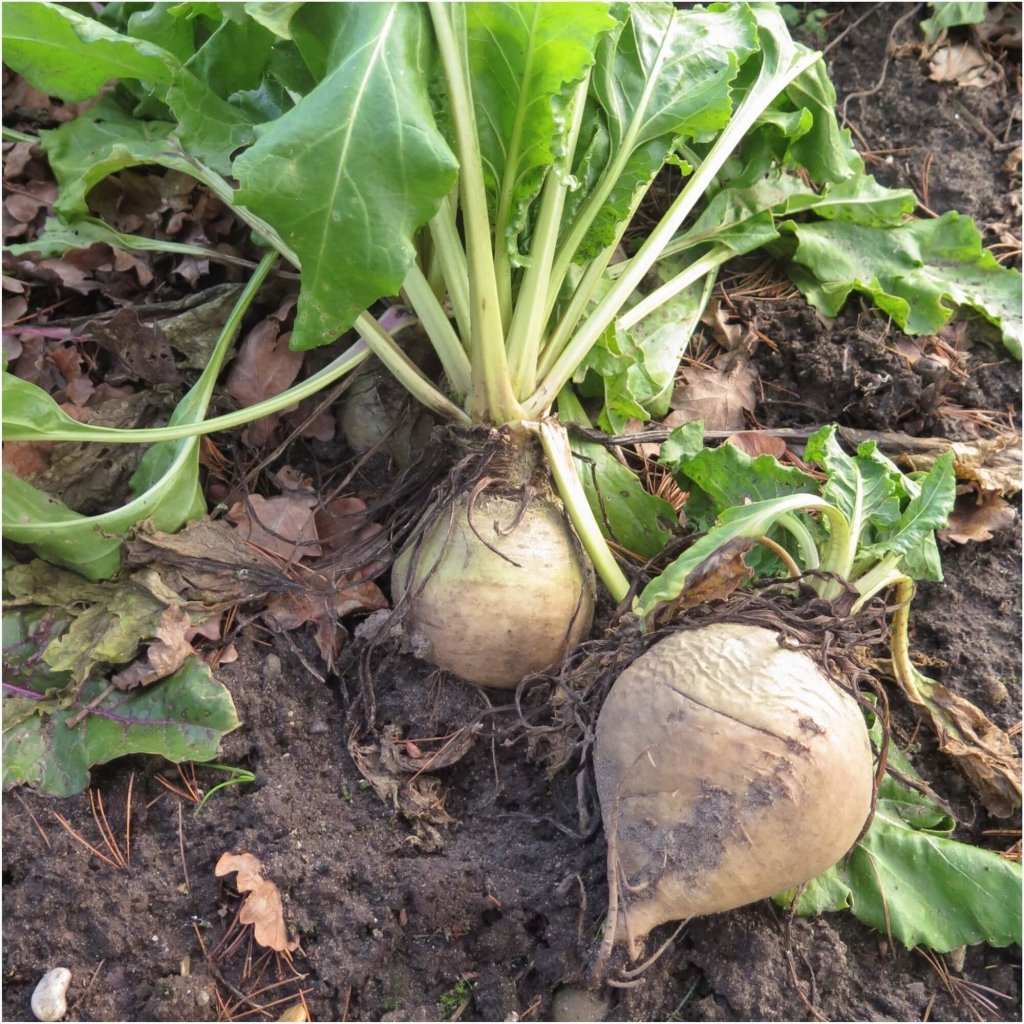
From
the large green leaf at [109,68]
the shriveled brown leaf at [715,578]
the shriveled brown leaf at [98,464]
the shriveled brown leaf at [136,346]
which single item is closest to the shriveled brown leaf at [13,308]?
the shriveled brown leaf at [136,346]

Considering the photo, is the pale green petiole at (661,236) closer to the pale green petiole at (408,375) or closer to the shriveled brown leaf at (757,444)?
the pale green petiole at (408,375)

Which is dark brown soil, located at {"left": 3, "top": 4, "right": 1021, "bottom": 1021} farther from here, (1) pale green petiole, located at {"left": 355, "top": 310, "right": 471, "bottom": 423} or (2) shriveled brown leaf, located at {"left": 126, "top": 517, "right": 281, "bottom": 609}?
(1) pale green petiole, located at {"left": 355, "top": 310, "right": 471, "bottom": 423}

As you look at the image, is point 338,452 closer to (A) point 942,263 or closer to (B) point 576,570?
A: (B) point 576,570

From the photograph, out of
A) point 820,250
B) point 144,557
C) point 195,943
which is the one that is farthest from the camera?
point 820,250

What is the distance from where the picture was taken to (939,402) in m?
2.64

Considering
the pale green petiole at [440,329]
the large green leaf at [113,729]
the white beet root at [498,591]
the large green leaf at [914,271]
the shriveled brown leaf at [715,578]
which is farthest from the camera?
the large green leaf at [914,271]

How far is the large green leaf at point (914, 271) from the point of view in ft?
8.77

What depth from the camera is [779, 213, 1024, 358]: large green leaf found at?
267cm

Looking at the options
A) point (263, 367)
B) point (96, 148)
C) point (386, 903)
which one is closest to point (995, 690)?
point (386, 903)

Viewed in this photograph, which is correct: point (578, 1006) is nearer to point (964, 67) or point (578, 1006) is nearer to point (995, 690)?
point (995, 690)

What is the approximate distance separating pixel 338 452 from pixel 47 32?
1198mm

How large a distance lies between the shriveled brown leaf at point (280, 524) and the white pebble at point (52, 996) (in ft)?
3.34

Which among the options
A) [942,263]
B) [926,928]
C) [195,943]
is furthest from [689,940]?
[942,263]

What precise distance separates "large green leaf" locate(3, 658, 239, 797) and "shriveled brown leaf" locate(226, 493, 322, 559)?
39 cm
